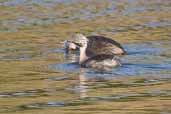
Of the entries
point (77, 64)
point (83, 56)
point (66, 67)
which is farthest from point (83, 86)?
point (83, 56)

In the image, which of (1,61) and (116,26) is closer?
(1,61)

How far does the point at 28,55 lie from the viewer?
71.5 ft

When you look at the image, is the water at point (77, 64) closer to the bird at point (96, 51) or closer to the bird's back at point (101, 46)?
the bird at point (96, 51)

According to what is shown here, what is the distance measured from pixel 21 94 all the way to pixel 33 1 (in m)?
24.9

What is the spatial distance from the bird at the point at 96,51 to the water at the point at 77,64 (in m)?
0.25

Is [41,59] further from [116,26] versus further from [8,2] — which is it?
[8,2]

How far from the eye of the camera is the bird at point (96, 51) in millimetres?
19391

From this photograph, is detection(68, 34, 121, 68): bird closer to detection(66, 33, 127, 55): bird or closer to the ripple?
detection(66, 33, 127, 55): bird

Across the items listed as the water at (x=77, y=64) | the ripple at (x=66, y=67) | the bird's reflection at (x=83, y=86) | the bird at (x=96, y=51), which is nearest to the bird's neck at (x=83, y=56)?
the bird at (x=96, y=51)

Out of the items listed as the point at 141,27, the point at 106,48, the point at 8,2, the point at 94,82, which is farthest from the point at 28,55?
the point at 8,2

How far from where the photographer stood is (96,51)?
23.4m

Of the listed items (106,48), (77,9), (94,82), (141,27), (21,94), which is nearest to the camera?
(21,94)

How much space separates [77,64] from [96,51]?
295 centimetres

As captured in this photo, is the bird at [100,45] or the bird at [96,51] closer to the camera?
the bird at [96,51]
